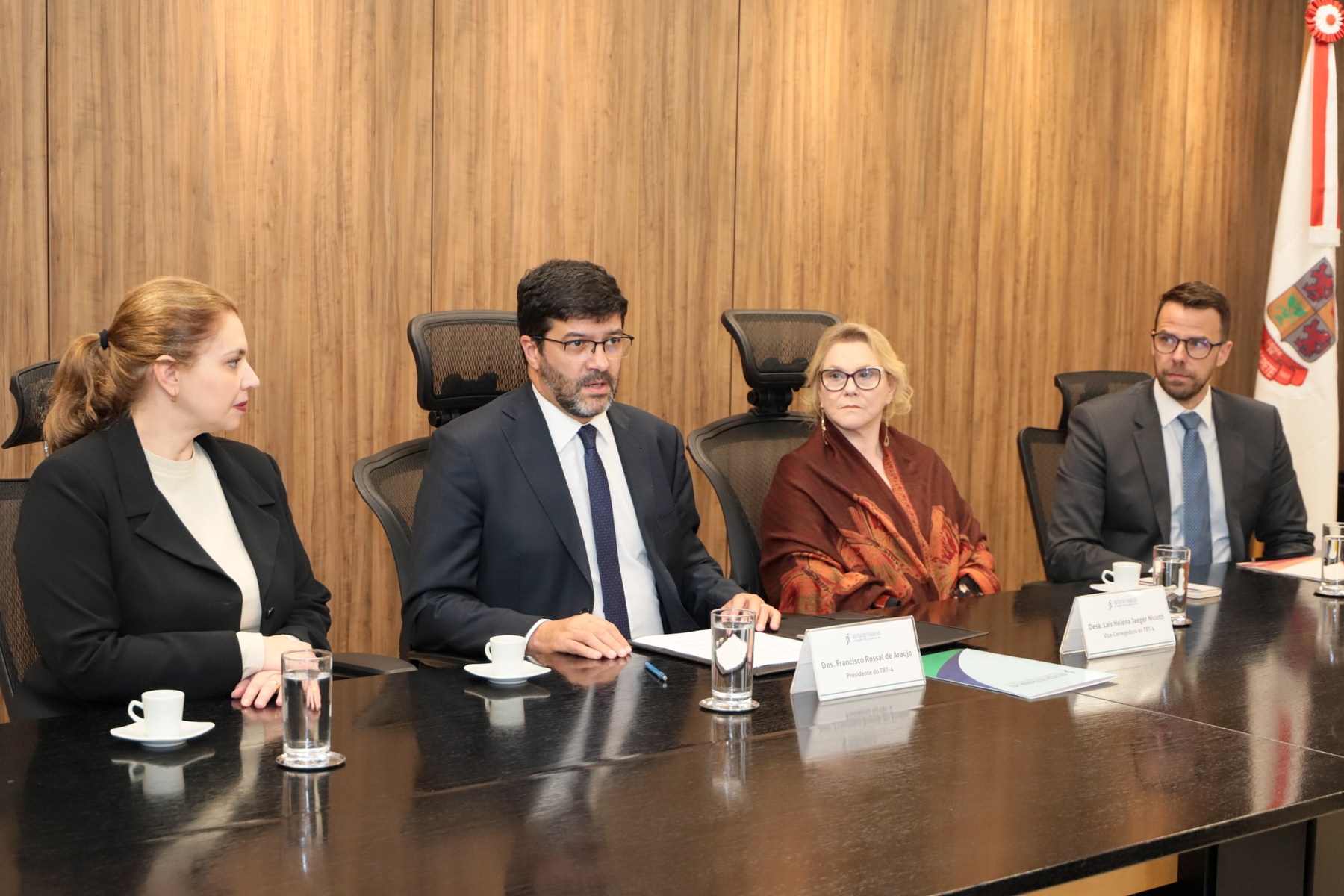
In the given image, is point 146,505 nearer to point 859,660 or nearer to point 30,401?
point 30,401

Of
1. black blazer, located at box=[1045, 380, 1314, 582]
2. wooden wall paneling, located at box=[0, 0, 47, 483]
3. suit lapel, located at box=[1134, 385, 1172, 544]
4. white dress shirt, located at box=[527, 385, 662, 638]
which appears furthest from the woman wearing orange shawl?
wooden wall paneling, located at box=[0, 0, 47, 483]

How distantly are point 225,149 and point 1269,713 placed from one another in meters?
3.15

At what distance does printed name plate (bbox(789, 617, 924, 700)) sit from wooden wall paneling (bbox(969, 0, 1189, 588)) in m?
3.69

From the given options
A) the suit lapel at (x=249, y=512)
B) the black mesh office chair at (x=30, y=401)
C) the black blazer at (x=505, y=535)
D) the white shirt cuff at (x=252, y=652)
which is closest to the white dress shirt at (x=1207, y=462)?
the black blazer at (x=505, y=535)

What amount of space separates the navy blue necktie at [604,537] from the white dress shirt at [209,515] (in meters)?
0.76

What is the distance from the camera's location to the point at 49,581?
2061 millimetres

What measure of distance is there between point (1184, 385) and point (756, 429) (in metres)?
1.27

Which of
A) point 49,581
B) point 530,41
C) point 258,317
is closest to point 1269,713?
point 49,581

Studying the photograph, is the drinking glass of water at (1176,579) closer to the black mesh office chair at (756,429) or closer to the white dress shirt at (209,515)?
the black mesh office chair at (756,429)

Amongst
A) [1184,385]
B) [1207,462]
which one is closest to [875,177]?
[1184,385]

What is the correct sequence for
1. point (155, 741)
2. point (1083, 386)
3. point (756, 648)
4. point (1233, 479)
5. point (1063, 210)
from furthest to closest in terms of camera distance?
point (1063, 210)
point (1083, 386)
point (1233, 479)
point (756, 648)
point (155, 741)

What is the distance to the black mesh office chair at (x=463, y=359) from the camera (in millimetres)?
2863

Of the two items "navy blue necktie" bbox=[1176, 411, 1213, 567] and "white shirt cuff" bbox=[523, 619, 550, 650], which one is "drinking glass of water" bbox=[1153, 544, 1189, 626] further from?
"white shirt cuff" bbox=[523, 619, 550, 650]

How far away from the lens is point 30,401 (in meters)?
2.35
